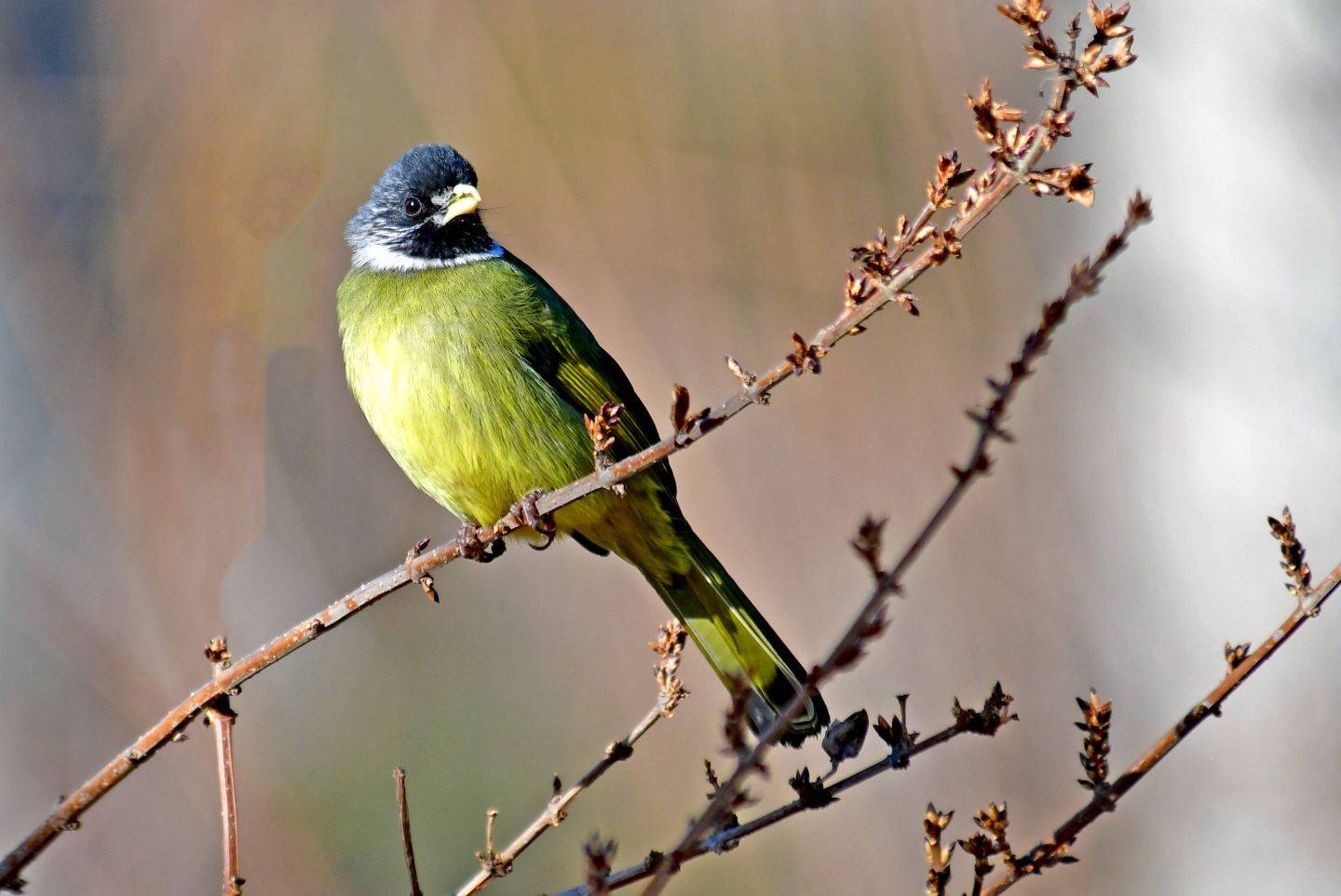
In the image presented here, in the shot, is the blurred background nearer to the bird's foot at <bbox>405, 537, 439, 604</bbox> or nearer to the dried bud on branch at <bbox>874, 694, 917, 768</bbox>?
the bird's foot at <bbox>405, 537, 439, 604</bbox>

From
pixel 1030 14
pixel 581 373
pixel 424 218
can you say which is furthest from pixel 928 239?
pixel 424 218

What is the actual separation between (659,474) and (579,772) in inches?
151

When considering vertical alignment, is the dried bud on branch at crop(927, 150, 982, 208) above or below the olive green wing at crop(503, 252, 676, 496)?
below

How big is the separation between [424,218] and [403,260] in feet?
0.65

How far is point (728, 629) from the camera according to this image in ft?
13.5

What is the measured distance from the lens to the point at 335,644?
8.21 metres

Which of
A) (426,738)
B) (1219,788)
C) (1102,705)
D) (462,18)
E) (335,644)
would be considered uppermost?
(462,18)

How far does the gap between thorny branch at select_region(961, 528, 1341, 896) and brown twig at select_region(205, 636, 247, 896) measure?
4.20ft

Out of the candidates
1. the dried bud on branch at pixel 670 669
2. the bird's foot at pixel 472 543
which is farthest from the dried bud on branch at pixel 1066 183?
the bird's foot at pixel 472 543

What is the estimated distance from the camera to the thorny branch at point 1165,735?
2.06 metres

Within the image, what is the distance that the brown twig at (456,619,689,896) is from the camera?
2432 millimetres

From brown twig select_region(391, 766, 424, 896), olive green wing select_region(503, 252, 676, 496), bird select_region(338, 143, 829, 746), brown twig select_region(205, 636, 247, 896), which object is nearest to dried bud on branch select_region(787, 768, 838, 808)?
brown twig select_region(391, 766, 424, 896)

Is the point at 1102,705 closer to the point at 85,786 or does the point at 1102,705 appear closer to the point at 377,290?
the point at 85,786

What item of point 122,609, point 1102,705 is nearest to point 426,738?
point 122,609
